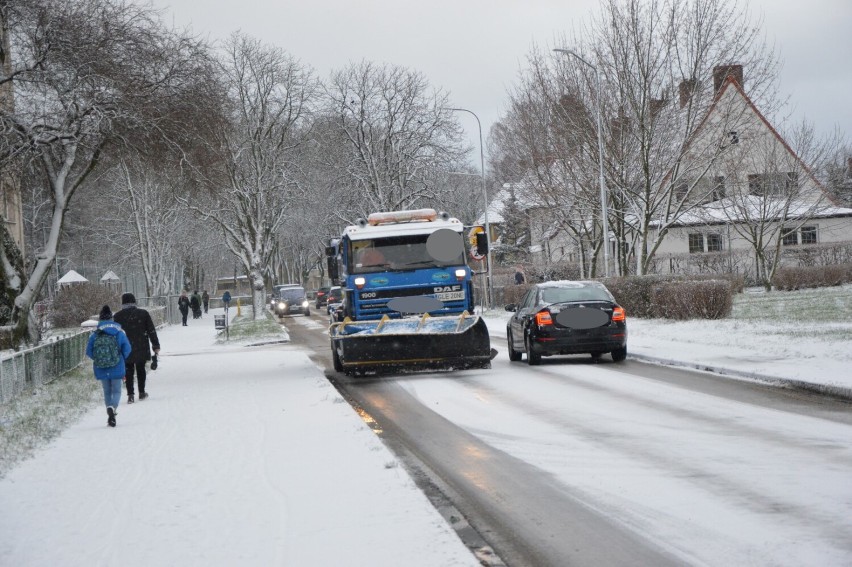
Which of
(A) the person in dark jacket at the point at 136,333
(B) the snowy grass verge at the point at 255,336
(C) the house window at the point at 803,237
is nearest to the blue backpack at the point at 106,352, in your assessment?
(A) the person in dark jacket at the point at 136,333

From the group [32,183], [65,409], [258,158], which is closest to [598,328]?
[65,409]

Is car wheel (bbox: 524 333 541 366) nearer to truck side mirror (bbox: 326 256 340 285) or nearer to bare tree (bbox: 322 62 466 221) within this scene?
truck side mirror (bbox: 326 256 340 285)

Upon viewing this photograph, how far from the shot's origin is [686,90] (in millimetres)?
32875

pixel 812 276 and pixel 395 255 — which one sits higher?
pixel 395 255

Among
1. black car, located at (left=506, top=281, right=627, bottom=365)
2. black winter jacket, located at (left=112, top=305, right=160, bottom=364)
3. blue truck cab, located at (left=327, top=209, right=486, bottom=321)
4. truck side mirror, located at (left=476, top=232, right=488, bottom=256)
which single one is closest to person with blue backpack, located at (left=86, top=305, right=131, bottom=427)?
black winter jacket, located at (left=112, top=305, right=160, bottom=364)

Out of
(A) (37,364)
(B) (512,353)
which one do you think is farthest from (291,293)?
(A) (37,364)

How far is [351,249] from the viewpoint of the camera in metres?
19.1

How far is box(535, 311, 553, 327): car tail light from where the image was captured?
18.8m

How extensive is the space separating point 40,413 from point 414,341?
21.0 feet

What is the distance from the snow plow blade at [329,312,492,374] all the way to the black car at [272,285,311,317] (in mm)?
44485

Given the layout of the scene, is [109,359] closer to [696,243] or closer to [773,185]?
[773,185]

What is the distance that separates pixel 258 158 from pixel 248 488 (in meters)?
46.6

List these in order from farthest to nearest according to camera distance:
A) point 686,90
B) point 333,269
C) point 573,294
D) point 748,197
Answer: point 748,197
point 686,90
point 333,269
point 573,294

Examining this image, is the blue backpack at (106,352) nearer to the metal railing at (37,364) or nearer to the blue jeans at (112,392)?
A: the blue jeans at (112,392)
